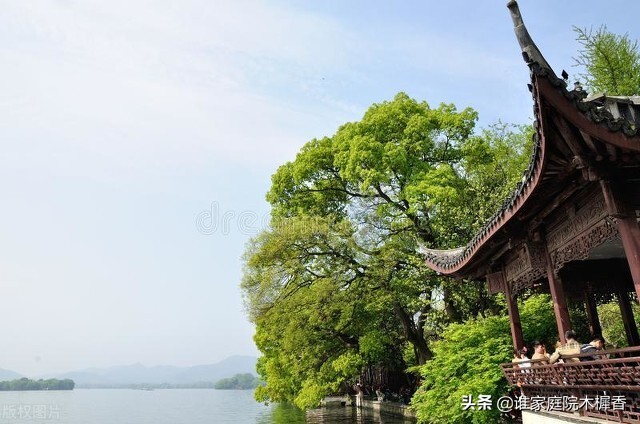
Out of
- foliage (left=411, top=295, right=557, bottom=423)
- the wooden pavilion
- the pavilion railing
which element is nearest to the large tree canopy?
foliage (left=411, top=295, right=557, bottom=423)

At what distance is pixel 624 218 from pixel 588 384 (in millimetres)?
2507

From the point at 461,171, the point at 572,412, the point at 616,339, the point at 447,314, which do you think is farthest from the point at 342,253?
the point at 572,412

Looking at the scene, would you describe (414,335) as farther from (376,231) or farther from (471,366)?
(471,366)

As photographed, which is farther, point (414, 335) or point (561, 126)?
point (414, 335)

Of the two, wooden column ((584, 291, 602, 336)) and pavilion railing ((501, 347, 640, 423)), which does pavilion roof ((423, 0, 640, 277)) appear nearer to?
pavilion railing ((501, 347, 640, 423))

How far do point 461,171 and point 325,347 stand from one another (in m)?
9.89

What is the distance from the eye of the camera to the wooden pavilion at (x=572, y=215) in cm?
508

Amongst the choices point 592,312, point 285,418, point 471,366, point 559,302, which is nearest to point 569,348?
point 559,302

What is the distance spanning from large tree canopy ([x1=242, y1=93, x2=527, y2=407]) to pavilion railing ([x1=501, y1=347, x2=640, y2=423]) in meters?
7.90

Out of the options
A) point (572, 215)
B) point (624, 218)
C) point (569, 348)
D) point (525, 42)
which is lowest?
point (569, 348)

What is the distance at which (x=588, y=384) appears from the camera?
696 cm

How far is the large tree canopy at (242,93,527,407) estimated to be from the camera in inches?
699

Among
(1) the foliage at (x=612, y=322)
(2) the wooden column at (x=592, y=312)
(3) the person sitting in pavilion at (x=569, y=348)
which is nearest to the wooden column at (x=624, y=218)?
(3) the person sitting in pavilion at (x=569, y=348)

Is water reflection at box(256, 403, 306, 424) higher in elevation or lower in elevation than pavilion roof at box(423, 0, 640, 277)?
lower
